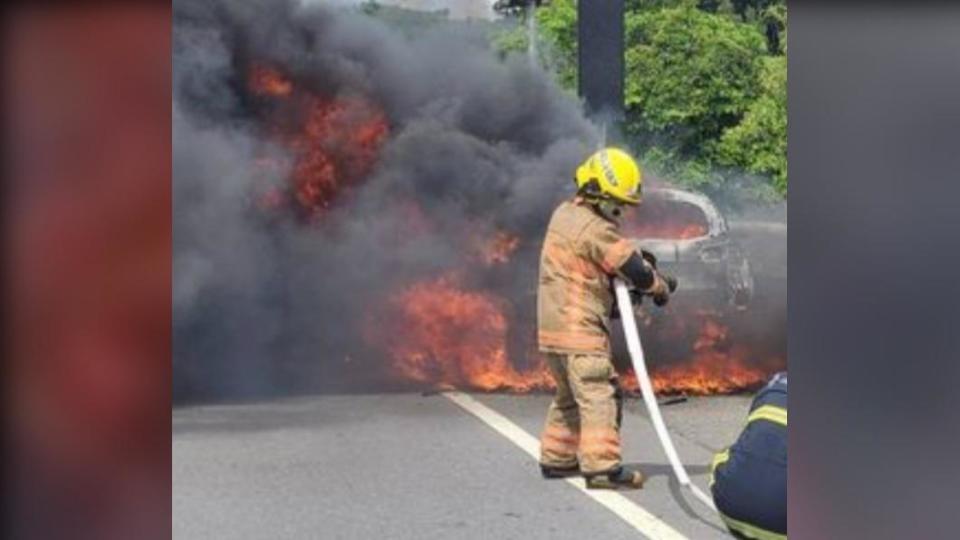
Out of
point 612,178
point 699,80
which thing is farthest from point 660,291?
point 699,80

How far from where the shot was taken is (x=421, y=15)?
10812mm

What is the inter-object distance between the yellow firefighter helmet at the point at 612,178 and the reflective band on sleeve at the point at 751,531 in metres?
2.86

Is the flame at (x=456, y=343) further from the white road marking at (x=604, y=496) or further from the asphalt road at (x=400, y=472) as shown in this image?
the white road marking at (x=604, y=496)

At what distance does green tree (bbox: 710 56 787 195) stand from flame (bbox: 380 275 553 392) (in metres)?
2.94

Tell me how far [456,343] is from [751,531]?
19.0 feet

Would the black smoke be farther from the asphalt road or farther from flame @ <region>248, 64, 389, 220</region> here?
the asphalt road

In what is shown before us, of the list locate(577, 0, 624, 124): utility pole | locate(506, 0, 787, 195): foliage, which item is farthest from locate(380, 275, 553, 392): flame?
locate(506, 0, 787, 195): foliage

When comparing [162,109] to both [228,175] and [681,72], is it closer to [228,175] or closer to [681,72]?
[228,175]

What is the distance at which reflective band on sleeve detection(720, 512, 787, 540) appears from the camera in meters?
3.78

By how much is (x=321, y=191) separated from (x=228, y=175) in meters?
0.61

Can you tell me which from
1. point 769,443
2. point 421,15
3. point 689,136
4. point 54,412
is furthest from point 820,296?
point 689,136

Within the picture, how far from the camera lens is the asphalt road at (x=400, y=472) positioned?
19.6 feet

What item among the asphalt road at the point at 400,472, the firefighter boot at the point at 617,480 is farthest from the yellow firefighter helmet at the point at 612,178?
the asphalt road at the point at 400,472

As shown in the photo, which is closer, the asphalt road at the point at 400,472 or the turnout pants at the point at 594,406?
the asphalt road at the point at 400,472
